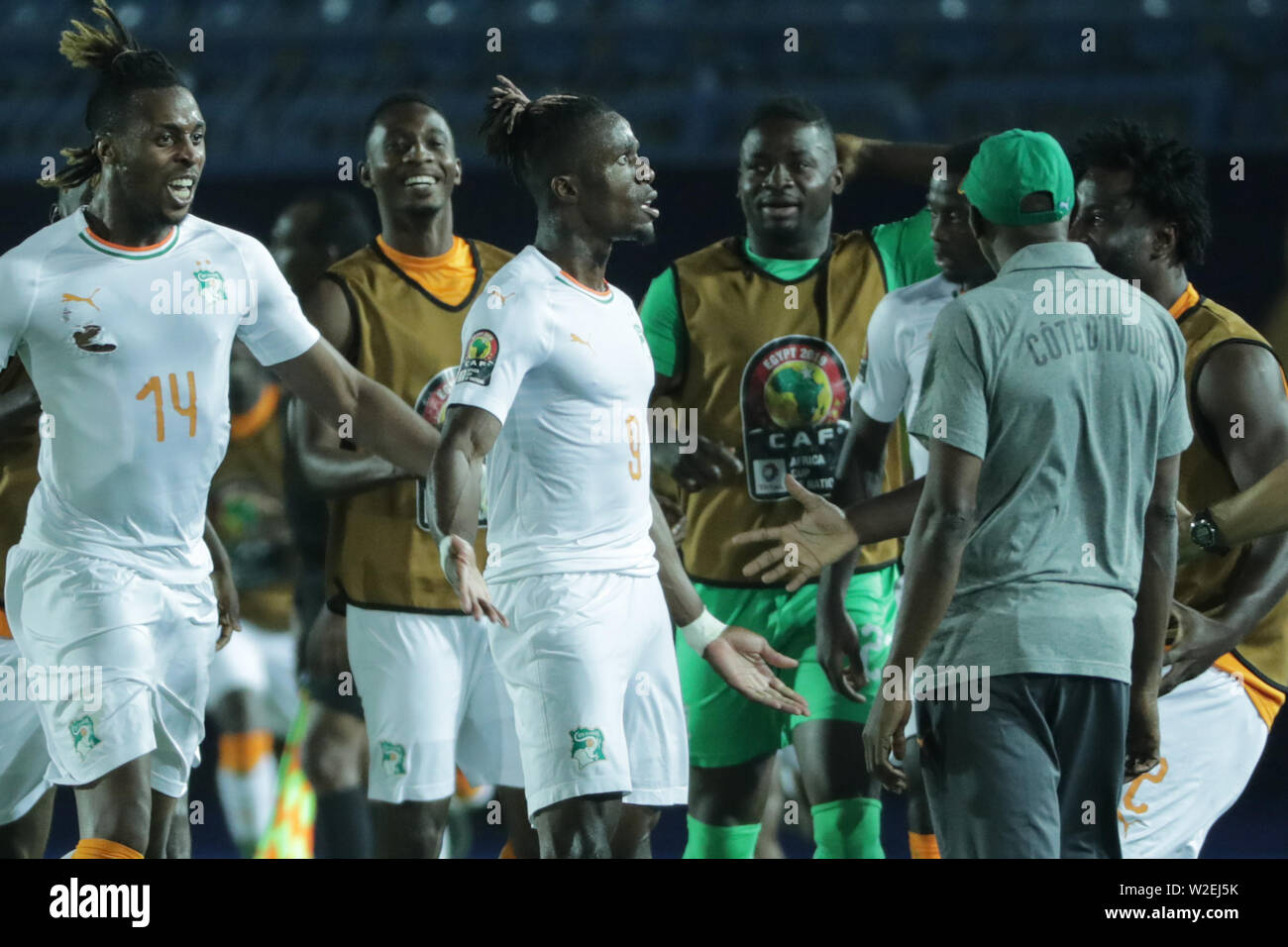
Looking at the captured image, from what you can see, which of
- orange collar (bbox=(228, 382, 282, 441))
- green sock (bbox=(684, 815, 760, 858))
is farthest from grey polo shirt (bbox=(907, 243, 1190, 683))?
orange collar (bbox=(228, 382, 282, 441))

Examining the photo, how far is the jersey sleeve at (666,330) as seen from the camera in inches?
190

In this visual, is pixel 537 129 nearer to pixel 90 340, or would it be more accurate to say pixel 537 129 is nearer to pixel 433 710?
pixel 90 340

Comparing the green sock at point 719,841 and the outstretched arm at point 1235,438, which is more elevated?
the outstretched arm at point 1235,438

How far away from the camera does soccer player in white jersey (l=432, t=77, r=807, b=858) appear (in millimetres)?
4000

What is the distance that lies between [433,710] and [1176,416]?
6.43 ft

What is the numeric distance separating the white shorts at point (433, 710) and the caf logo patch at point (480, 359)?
808 mm

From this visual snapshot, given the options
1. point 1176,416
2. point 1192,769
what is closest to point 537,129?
point 1176,416

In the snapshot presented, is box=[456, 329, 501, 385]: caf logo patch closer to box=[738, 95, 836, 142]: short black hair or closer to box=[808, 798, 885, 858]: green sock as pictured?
box=[738, 95, 836, 142]: short black hair

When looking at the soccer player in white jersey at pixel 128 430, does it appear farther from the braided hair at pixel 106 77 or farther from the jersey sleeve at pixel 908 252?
the jersey sleeve at pixel 908 252

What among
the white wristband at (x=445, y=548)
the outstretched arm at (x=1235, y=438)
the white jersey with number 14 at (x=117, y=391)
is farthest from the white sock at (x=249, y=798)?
the outstretched arm at (x=1235, y=438)

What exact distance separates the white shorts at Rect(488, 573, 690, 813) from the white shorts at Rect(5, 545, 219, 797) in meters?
0.70

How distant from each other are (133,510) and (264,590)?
135 centimetres

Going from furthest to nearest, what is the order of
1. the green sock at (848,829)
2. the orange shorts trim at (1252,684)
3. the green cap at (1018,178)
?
the green sock at (848,829), the orange shorts trim at (1252,684), the green cap at (1018,178)
